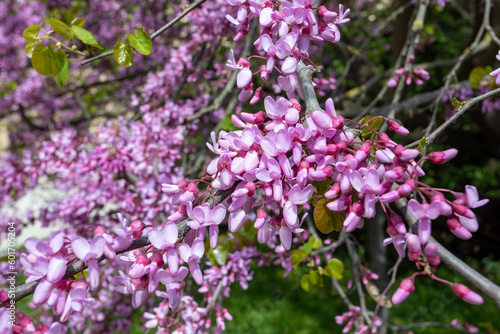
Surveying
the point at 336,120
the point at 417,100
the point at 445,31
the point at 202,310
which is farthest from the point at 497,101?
the point at 445,31

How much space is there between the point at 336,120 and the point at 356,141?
87 mm

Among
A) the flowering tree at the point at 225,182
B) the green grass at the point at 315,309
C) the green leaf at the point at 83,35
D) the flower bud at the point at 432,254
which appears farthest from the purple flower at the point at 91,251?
the green grass at the point at 315,309

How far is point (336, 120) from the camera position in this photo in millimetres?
757

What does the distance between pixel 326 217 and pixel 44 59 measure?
1.01 meters

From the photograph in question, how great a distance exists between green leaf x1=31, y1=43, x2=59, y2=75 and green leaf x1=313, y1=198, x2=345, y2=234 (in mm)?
962

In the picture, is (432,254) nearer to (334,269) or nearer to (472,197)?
(472,197)

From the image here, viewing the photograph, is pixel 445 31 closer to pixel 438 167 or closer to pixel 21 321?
pixel 438 167

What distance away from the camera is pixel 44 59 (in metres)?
1.15

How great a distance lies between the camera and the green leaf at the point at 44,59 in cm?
114

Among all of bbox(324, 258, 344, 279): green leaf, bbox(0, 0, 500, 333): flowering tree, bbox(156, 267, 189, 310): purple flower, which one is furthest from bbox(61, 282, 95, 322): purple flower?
bbox(324, 258, 344, 279): green leaf

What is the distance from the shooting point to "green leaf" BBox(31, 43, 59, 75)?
1.14 m

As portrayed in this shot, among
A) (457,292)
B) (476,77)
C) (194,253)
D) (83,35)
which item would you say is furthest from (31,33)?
(476,77)

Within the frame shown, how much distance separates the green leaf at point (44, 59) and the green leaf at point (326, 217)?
3.16 ft

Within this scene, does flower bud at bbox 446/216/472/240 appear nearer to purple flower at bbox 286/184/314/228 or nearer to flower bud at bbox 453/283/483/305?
flower bud at bbox 453/283/483/305
